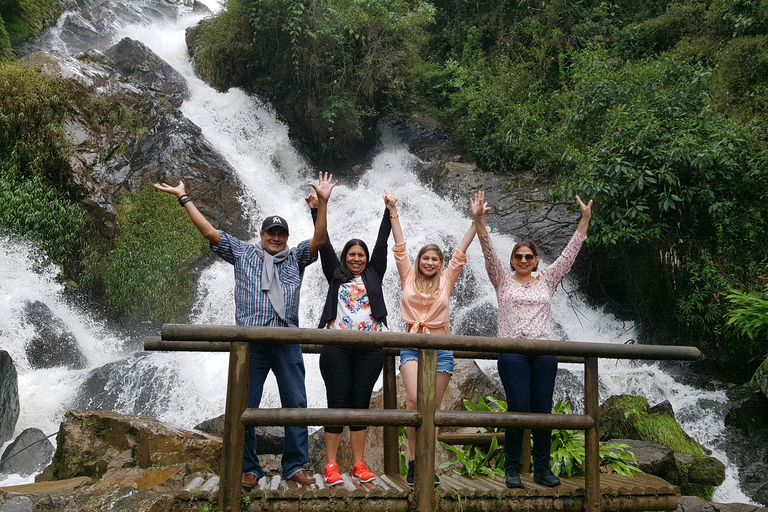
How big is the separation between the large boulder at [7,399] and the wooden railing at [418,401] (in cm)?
513

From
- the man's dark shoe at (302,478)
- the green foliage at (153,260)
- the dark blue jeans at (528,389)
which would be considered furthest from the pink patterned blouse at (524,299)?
the green foliage at (153,260)

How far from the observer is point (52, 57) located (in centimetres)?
1313

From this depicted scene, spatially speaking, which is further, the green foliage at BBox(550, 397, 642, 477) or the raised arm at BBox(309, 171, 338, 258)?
the green foliage at BBox(550, 397, 642, 477)

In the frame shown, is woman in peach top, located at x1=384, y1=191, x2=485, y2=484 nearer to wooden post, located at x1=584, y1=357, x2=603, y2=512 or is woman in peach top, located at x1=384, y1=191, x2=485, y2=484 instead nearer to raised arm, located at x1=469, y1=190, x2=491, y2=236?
raised arm, located at x1=469, y1=190, x2=491, y2=236

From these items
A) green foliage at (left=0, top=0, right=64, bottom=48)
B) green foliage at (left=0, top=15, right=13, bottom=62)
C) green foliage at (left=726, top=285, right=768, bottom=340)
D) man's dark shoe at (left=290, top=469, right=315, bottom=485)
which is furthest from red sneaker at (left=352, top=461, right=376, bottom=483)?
green foliage at (left=0, top=0, right=64, bottom=48)

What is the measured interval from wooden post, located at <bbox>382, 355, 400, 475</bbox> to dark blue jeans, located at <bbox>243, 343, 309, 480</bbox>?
1.91 ft

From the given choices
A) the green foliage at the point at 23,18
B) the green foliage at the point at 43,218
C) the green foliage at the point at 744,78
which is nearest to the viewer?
the green foliage at the point at 744,78

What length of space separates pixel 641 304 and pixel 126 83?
12.4 m

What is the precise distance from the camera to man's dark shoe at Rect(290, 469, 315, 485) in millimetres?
3209

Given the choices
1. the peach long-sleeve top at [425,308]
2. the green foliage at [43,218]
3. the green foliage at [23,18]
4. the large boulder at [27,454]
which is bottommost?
the large boulder at [27,454]

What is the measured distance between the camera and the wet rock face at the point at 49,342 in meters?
8.95

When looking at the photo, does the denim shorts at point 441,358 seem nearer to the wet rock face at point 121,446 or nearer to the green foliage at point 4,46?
the wet rock face at point 121,446

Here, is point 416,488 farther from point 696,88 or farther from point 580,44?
point 580,44

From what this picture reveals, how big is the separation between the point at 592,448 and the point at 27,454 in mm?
6417
